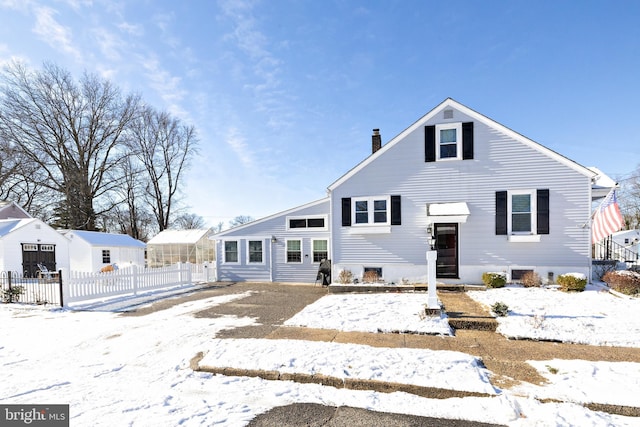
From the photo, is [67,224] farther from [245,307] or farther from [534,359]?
[534,359]

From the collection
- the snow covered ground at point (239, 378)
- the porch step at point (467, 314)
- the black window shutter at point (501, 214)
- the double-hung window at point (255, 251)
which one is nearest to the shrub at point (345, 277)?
the porch step at point (467, 314)

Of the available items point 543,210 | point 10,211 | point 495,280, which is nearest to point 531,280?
point 495,280

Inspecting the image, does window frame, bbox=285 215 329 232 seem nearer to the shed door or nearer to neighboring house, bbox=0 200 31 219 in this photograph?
the shed door

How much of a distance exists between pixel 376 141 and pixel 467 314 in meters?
9.40

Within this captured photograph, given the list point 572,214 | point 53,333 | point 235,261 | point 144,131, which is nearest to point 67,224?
point 144,131

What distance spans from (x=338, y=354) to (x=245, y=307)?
4744mm

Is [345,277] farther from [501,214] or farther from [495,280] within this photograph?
[501,214]

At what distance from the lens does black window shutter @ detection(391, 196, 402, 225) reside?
11.5 meters

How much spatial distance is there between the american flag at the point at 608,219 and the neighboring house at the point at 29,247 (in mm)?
24645

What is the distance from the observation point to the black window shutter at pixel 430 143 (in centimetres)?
1128

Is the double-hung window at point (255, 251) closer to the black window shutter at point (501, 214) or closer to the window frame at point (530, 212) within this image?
the black window shutter at point (501, 214)

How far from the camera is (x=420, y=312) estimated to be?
6.87 metres

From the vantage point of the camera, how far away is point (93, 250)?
20031 millimetres

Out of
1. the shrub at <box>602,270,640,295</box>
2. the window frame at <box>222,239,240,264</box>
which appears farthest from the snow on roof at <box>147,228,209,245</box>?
the shrub at <box>602,270,640,295</box>
